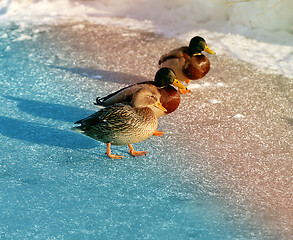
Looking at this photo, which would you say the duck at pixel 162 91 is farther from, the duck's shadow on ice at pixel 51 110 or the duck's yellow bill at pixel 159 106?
the duck's shadow on ice at pixel 51 110

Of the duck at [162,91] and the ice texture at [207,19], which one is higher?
the duck at [162,91]

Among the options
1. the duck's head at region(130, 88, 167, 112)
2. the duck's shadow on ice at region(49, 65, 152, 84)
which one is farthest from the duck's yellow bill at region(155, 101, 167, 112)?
the duck's shadow on ice at region(49, 65, 152, 84)

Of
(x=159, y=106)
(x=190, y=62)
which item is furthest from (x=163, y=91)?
(x=190, y=62)

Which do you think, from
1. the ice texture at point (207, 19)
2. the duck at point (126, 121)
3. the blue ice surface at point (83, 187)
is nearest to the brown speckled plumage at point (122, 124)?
the duck at point (126, 121)

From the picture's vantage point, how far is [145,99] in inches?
128

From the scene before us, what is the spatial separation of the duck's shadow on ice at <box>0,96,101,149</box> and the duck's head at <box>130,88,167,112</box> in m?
0.55

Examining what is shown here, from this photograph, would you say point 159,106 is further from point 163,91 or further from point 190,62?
point 190,62

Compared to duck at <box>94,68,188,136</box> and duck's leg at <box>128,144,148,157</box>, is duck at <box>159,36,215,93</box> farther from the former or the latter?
duck's leg at <box>128,144,148,157</box>

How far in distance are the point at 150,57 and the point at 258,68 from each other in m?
1.20

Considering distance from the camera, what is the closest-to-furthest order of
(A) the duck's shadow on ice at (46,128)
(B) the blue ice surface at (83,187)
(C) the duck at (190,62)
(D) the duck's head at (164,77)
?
1. (B) the blue ice surface at (83,187)
2. (D) the duck's head at (164,77)
3. (A) the duck's shadow on ice at (46,128)
4. (C) the duck at (190,62)

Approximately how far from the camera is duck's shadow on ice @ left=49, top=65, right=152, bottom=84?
4.68m

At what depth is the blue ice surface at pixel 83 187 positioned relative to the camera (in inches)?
103

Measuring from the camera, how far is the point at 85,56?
5203mm

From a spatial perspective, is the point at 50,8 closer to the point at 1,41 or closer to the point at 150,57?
the point at 1,41
